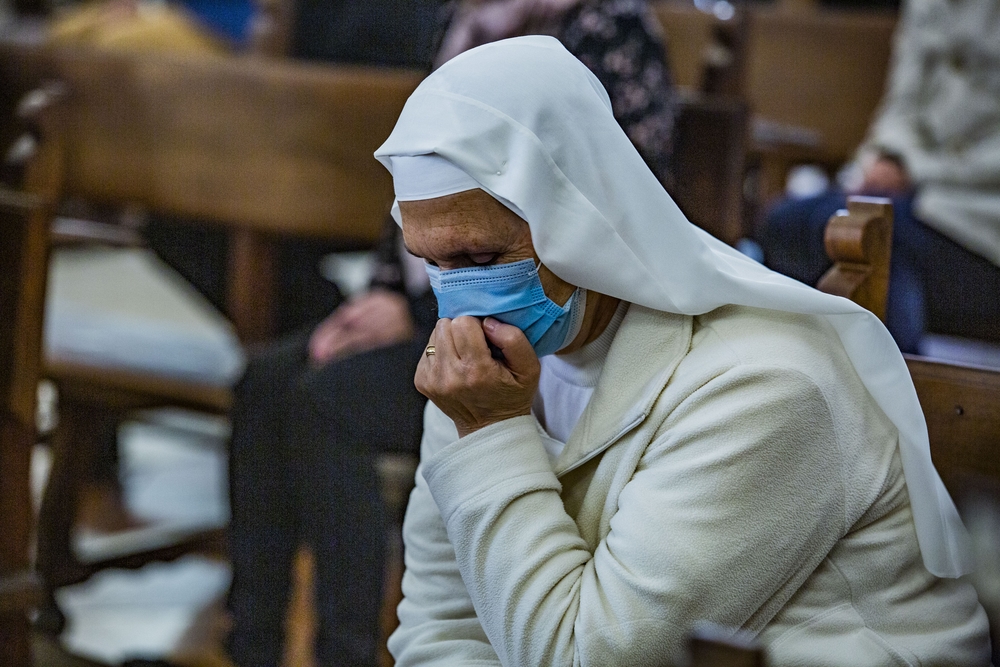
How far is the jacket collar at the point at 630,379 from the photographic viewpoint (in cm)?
126

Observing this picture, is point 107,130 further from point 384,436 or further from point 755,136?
point 755,136

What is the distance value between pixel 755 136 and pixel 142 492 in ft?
9.09

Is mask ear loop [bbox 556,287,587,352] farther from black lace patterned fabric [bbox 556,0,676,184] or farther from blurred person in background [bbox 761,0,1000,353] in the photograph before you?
blurred person in background [bbox 761,0,1000,353]

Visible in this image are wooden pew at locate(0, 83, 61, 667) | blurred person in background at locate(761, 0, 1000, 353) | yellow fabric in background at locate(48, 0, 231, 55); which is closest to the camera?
wooden pew at locate(0, 83, 61, 667)

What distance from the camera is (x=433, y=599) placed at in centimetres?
147

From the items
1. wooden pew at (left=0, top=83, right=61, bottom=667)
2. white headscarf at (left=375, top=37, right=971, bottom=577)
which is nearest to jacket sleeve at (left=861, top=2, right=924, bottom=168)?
white headscarf at (left=375, top=37, right=971, bottom=577)

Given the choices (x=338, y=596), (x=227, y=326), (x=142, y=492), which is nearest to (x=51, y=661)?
(x=338, y=596)

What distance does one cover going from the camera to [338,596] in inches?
96.4

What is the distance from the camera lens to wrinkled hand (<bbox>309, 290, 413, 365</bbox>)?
8.58ft

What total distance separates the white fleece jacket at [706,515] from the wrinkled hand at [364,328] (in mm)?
1348

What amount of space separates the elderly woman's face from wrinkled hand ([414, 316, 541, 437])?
0.07m

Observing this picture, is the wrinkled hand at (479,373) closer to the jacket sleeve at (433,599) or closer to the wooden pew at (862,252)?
the jacket sleeve at (433,599)

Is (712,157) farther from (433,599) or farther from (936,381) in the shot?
(433,599)

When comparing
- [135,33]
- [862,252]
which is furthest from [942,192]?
[135,33]
